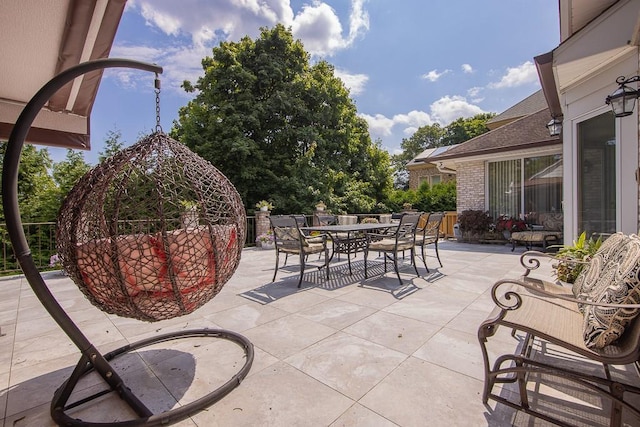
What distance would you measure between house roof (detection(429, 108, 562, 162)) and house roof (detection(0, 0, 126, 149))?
8986mm

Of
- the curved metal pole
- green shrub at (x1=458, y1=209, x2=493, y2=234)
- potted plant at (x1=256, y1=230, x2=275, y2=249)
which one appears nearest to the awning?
green shrub at (x1=458, y1=209, x2=493, y2=234)

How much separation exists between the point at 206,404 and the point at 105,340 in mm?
1587

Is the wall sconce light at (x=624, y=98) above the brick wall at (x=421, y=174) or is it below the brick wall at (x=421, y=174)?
below

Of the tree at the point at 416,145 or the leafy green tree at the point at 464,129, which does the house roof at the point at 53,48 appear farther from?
the tree at the point at 416,145

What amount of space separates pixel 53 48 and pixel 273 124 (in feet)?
38.0

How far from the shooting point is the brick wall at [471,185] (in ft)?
30.1

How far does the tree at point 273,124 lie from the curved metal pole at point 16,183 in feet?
33.4

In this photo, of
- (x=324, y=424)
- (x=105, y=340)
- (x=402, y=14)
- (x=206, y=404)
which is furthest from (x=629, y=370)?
(x=402, y=14)

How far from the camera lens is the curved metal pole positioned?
1607 mm

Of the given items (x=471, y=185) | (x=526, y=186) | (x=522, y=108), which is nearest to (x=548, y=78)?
(x=526, y=186)

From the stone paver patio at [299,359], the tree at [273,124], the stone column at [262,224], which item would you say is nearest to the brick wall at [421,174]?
the tree at [273,124]

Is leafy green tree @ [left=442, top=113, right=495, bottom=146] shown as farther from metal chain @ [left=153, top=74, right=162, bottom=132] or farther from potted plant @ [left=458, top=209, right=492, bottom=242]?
metal chain @ [left=153, top=74, right=162, bottom=132]

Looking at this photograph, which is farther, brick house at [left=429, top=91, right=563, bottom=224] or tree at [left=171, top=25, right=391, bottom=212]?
tree at [left=171, top=25, right=391, bottom=212]

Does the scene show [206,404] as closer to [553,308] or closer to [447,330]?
[447,330]
